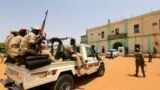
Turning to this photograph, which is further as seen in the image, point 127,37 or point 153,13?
point 127,37

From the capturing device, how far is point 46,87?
6.26 m

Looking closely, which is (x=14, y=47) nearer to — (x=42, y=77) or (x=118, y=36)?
(x=42, y=77)

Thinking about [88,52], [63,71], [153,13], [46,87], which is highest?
[153,13]

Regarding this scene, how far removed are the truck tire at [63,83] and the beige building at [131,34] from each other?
28440 mm

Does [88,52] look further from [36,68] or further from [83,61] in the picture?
[36,68]

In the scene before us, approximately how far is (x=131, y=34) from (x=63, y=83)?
32.7m

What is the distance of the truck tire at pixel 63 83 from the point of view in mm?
6162

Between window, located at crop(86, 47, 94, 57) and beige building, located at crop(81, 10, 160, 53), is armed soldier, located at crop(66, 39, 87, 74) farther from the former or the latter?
Result: beige building, located at crop(81, 10, 160, 53)

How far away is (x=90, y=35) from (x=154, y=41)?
66.1 ft

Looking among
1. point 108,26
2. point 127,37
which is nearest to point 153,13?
point 127,37

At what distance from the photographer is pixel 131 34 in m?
37.0

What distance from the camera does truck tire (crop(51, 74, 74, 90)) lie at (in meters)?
6.16

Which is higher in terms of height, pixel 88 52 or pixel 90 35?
pixel 90 35

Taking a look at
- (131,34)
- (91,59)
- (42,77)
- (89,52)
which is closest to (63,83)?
(42,77)
